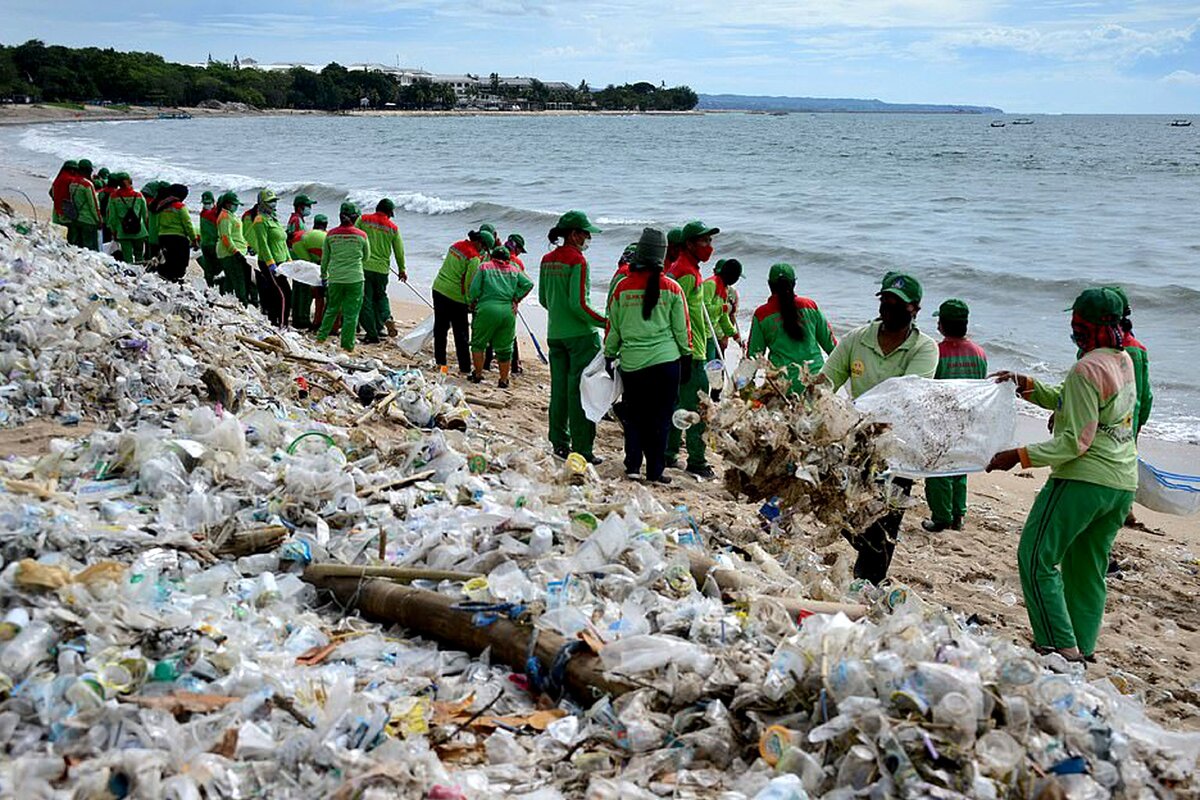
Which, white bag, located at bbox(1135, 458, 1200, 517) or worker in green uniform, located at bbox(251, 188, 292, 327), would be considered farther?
worker in green uniform, located at bbox(251, 188, 292, 327)

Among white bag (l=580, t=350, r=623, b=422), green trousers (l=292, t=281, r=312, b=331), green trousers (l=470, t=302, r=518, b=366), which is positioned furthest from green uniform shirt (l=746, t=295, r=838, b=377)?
green trousers (l=292, t=281, r=312, b=331)

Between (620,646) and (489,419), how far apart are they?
5.88 meters

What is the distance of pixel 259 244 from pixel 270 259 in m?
0.21

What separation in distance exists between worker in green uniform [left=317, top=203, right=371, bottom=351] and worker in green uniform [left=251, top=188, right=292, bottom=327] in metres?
1.17

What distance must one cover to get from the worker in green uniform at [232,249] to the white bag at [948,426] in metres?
9.31

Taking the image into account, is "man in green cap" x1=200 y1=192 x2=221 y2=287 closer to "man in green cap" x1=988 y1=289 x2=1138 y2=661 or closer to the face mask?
the face mask

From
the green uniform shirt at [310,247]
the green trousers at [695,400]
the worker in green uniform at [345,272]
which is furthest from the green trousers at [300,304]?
the green trousers at [695,400]

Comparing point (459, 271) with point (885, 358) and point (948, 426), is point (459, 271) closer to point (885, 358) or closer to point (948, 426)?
point (885, 358)

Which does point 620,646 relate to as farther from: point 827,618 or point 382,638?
Answer: point 382,638

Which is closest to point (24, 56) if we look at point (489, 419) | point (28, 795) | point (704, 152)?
point (704, 152)

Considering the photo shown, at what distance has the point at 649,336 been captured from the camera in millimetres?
6914

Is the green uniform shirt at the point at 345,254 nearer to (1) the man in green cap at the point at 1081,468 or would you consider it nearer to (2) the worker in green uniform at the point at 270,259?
(2) the worker in green uniform at the point at 270,259

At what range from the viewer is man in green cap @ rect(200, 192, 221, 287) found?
13133 mm

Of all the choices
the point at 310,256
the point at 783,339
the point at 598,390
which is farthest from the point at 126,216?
the point at 783,339
